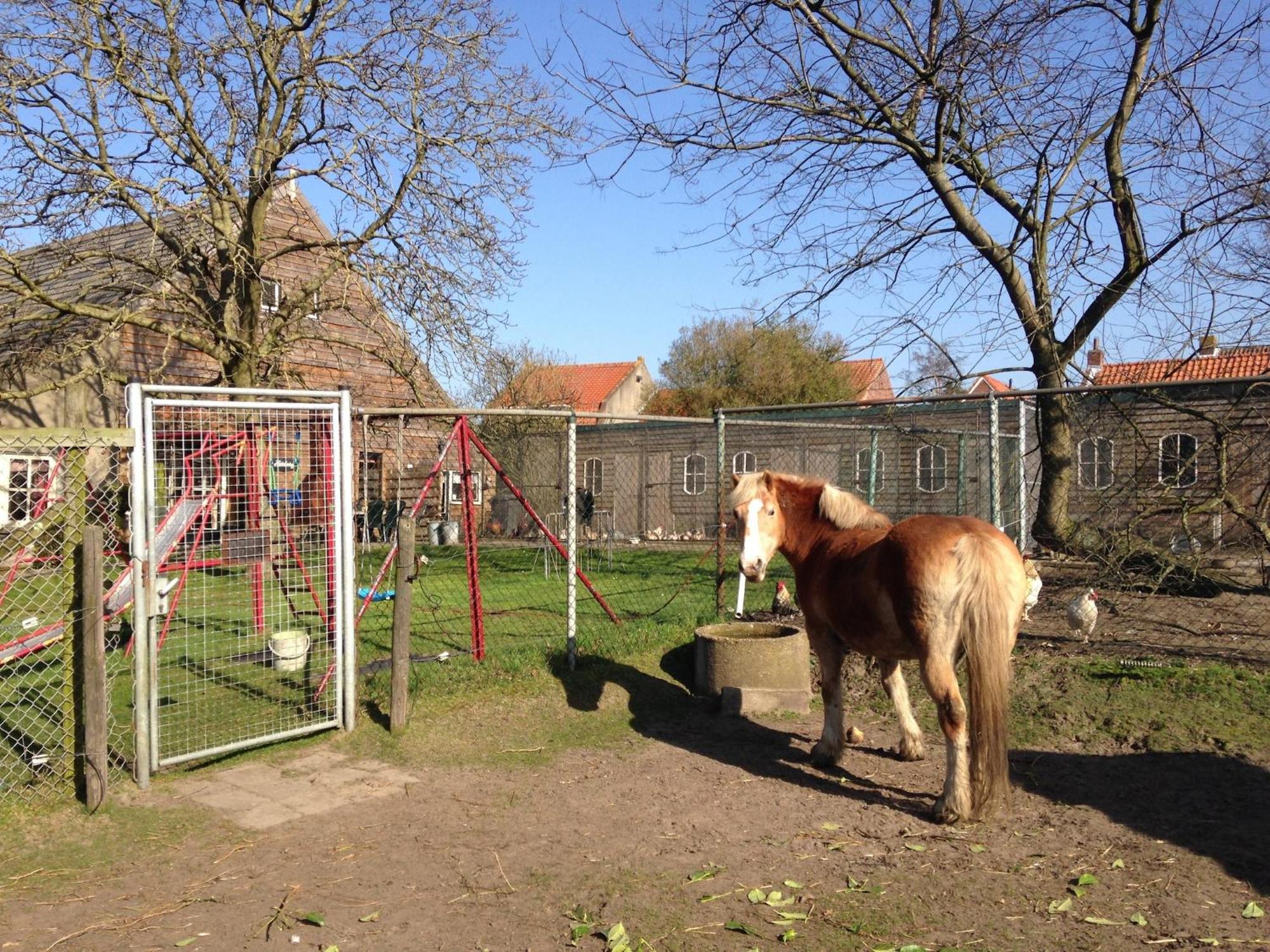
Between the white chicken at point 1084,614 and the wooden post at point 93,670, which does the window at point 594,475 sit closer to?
the white chicken at point 1084,614

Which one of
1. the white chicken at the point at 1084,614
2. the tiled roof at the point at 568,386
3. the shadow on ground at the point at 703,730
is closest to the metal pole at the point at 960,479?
the white chicken at the point at 1084,614

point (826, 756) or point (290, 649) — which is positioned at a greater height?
point (290, 649)

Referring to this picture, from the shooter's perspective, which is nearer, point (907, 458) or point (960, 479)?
point (960, 479)

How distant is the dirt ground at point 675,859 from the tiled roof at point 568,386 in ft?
46.3

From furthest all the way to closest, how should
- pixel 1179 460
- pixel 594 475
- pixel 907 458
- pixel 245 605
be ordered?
pixel 594 475, pixel 907 458, pixel 245 605, pixel 1179 460

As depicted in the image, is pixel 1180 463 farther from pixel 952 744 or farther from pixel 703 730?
pixel 703 730

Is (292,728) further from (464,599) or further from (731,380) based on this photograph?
(731,380)

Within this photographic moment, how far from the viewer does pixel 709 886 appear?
3969mm

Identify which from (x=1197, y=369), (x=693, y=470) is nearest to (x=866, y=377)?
(x=693, y=470)

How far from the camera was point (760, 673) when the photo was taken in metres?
6.89

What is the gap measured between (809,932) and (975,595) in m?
1.83

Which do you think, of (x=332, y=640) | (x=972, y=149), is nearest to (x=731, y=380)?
(x=972, y=149)

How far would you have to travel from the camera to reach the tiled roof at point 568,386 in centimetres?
2866

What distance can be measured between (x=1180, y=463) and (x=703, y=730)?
413 centimetres
